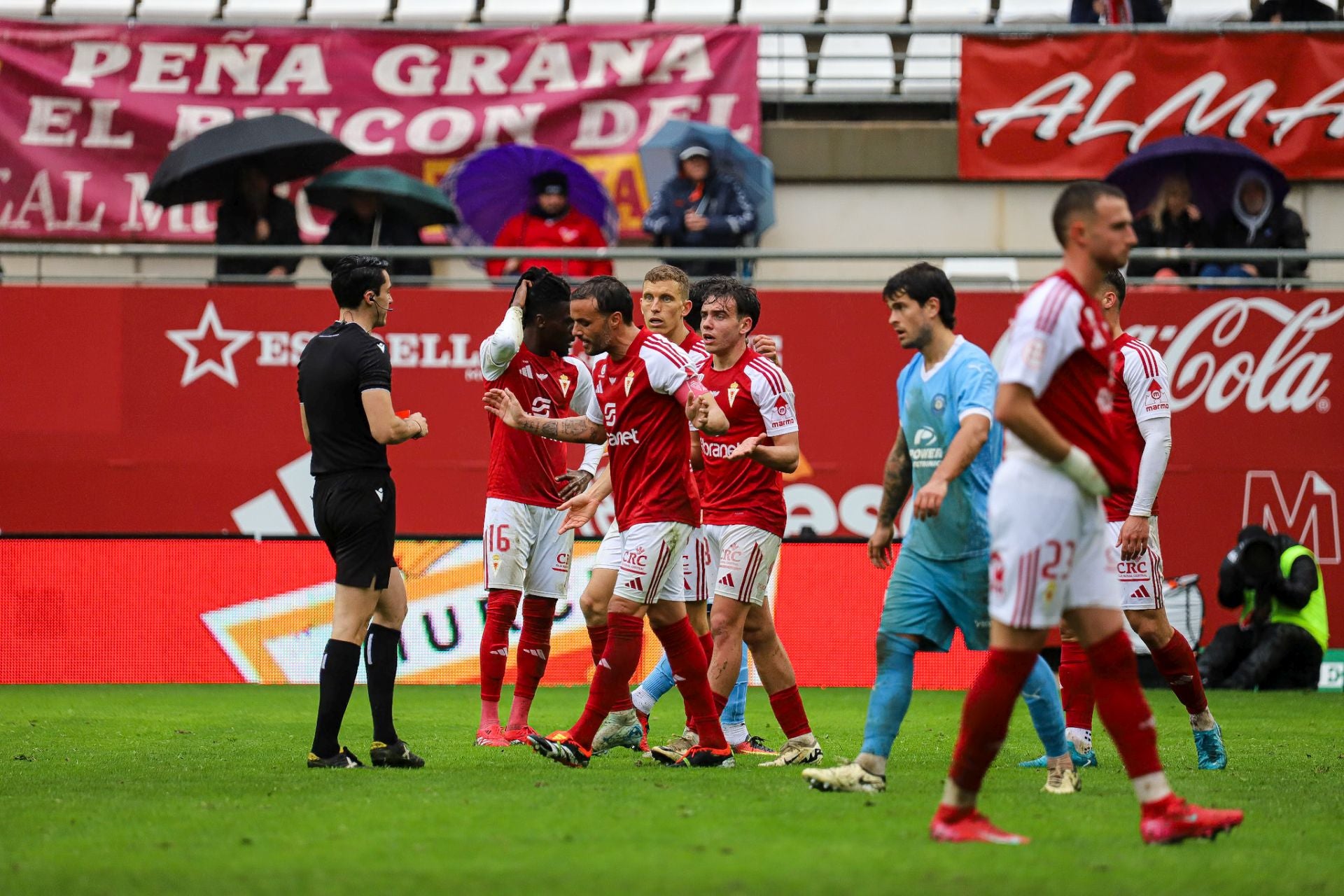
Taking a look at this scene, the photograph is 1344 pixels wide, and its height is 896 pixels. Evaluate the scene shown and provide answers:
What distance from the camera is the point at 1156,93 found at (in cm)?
1745

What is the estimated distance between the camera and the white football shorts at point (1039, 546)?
560 cm

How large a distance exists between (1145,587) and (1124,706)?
9.77 feet

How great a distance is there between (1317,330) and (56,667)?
1219cm

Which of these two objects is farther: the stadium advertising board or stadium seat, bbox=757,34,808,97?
stadium seat, bbox=757,34,808,97

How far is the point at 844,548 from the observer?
44.9 feet

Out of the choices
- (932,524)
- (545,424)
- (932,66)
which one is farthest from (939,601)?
(932,66)

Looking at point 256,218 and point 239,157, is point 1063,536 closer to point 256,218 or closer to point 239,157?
point 239,157

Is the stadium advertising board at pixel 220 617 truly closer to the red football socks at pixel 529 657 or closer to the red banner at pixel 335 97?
the red football socks at pixel 529 657

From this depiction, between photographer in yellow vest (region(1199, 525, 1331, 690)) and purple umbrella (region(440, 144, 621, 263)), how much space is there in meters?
7.08

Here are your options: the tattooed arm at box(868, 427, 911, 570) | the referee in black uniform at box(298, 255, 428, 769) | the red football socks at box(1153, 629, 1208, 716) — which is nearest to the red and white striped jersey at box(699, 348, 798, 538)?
the tattooed arm at box(868, 427, 911, 570)

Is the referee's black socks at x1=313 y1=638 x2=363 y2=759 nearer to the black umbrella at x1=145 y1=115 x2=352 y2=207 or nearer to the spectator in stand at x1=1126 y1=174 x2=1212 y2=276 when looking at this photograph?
the black umbrella at x1=145 y1=115 x2=352 y2=207

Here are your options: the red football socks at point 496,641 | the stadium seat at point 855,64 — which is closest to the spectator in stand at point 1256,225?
the stadium seat at point 855,64

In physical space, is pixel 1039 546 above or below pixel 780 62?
below

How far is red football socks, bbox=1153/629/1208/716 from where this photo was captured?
8.42m
